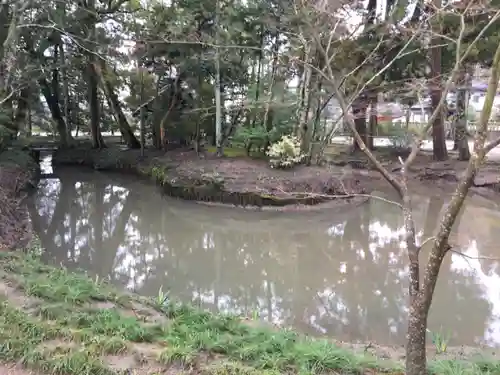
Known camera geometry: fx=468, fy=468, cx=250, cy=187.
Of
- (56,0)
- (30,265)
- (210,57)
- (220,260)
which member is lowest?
(220,260)

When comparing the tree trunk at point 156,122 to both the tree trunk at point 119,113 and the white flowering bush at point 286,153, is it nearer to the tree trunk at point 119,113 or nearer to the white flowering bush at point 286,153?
the tree trunk at point 119,113

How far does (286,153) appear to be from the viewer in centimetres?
1220

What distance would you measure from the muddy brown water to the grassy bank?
1090mm

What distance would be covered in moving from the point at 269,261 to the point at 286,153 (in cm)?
528

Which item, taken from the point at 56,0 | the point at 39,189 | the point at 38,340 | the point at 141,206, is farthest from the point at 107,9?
the point at 38,340

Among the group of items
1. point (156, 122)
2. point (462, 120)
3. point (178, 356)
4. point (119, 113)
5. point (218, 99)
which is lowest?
point (178, 356)

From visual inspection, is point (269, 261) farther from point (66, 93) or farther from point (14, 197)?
point (66, 93)

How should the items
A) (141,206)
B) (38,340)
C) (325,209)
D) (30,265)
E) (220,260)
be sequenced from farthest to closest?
(141,206)
(325,209)
(220,260)
(30,265)
(38,340)

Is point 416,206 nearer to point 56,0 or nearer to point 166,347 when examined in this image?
point 166,347

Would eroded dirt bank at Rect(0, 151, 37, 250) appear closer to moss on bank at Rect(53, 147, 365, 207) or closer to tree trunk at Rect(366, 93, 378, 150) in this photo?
moss on bank at Rect(53, 147, 365, 207)

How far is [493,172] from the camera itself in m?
12.9

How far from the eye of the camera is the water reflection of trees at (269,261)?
526 centimetres

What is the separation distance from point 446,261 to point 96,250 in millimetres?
5478

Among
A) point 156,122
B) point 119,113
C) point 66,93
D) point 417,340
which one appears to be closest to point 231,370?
point 417,340
